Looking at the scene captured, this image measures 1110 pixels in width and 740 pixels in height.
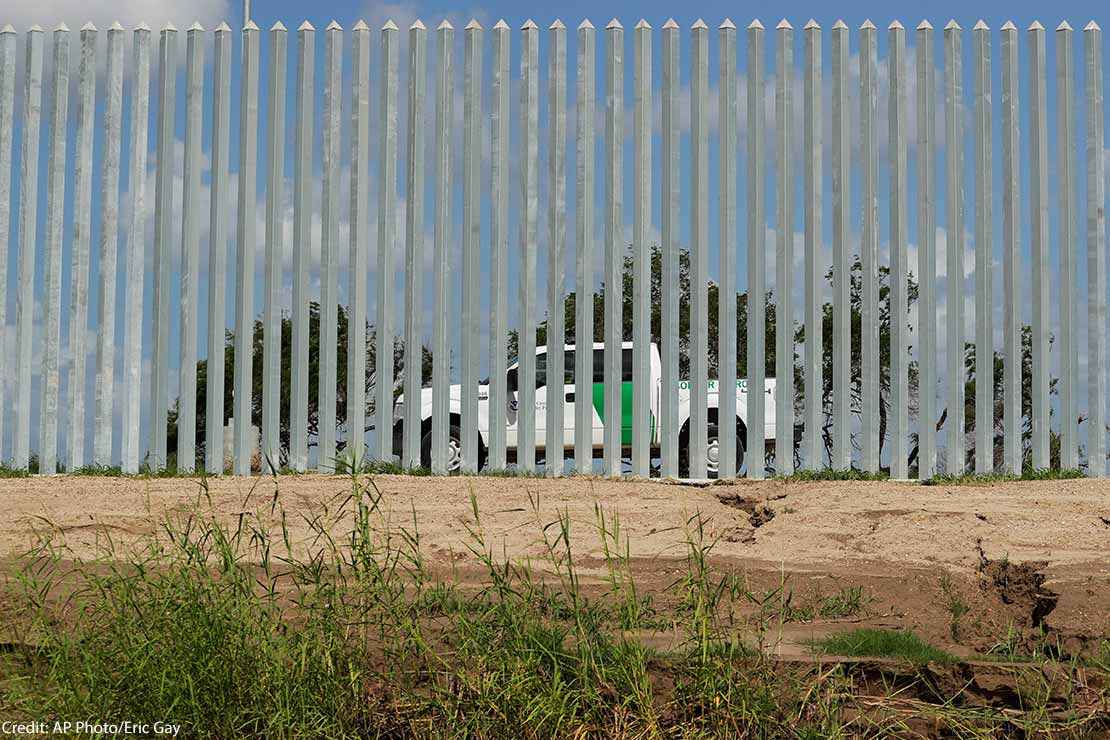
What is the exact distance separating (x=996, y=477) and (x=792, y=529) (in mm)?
2288

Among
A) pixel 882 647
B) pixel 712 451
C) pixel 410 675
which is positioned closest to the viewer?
pixel 410 675

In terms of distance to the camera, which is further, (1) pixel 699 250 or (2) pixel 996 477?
(2) pixel 996 477

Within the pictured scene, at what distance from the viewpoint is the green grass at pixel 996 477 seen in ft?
27.4

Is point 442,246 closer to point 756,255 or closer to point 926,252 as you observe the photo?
point 756,255

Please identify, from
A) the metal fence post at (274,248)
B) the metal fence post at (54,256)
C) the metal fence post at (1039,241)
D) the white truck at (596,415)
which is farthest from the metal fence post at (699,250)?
the metal fence post at (54,256)

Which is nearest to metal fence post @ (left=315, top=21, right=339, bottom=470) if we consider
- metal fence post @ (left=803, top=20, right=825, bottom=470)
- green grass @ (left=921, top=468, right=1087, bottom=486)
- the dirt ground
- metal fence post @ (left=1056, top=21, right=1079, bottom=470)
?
the dirt ground

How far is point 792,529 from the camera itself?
23.0ft

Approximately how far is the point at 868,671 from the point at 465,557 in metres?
2.59

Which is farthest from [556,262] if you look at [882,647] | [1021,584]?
[882,647]

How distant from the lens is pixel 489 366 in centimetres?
850

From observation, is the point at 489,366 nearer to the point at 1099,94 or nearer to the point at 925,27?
the point at 925,27

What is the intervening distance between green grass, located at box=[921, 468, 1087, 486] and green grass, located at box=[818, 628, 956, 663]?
357 cm

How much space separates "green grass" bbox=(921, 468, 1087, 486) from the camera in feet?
27.4

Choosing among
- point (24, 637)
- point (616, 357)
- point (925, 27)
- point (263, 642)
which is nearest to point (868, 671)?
point (263, 642)
